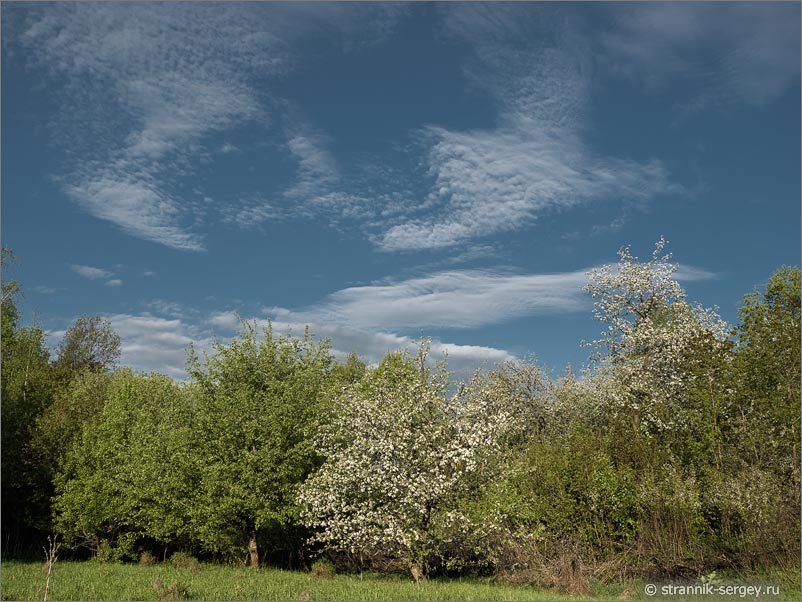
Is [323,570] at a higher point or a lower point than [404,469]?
lower

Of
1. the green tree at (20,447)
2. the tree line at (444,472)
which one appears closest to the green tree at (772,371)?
the tree line at (444,472)

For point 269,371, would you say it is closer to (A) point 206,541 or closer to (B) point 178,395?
(B) point 178,395

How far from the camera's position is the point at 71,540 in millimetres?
38281

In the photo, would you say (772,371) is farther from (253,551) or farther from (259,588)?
(253,551)

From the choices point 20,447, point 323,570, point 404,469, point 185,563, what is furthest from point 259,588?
point 20,447

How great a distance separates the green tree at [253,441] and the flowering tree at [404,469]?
7.06ft

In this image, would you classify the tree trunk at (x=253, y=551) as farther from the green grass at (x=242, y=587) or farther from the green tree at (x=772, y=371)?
the green tree at (x=772, y=371)

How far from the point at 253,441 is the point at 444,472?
9.53m

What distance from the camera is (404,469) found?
1014 inches

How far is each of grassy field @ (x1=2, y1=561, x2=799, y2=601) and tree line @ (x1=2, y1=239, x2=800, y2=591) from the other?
1466mm

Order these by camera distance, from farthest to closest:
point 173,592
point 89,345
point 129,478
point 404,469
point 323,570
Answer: point 89,345 → point 129,478 → point 323,570 → point 404,469 → point 173,592

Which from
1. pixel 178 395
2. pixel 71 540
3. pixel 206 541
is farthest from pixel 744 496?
pixel 71 540

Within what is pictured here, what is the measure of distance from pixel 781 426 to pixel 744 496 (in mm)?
3333

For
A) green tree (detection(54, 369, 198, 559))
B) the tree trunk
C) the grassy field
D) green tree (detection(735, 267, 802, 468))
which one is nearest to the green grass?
the grassy field
